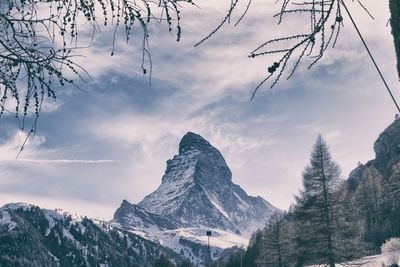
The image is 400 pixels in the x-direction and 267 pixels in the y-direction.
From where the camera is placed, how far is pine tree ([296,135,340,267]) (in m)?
26.8

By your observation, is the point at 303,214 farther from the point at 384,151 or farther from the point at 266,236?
the point at 384,151

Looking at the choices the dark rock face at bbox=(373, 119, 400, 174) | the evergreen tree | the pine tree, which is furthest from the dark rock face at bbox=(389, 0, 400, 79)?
the dark rock face at bbox=(373, 119, 400, 174)

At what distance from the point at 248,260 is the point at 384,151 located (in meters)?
62.8

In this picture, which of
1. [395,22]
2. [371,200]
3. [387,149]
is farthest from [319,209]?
[387,149]

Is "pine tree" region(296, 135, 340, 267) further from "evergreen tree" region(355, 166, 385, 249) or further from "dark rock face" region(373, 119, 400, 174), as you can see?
"dark rock face" region(373, 119, 400, 174)

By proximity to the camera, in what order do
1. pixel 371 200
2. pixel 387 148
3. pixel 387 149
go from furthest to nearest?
pixel 387 148 → pixel 387 149 → pixel 371 200

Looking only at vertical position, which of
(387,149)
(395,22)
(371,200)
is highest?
(387,149)

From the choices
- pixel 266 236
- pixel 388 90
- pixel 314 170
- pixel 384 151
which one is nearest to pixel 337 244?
pixel 314 170

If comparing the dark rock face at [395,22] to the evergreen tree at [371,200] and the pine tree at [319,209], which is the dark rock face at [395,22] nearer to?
the pine tree at [319,209]

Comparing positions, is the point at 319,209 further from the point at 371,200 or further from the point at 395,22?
the point at 371,200

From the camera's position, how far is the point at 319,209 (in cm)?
2770

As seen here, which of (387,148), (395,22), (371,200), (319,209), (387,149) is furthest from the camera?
(387,148)

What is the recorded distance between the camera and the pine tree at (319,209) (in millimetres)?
26828

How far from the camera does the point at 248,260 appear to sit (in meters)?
74.9
